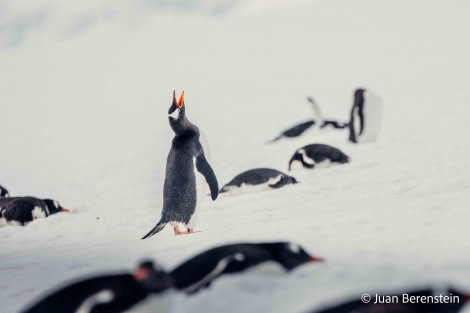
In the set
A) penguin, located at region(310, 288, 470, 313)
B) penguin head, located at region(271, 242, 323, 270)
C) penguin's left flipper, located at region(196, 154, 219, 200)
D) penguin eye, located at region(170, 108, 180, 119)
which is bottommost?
penguin, located at region(310, 288, 470, 313)

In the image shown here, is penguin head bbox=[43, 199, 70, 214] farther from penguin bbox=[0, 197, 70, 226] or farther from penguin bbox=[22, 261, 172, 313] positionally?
penguin bbox=[22, 261, 172, 313]

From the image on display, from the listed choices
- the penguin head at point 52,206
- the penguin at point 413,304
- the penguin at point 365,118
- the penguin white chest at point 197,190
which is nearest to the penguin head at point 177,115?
the penguin white chest at point 197,190

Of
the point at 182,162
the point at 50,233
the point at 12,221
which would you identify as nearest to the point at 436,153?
the point at 182,162

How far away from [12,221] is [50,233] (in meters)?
1.28

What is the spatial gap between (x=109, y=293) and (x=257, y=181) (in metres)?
4.56

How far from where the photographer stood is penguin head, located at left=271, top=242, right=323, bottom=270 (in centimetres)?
275

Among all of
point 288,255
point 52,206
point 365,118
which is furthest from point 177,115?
point 365,118

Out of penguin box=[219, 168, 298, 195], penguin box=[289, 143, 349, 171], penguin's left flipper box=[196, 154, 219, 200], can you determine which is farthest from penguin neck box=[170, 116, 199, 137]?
penguin box=[289, 143, 349, 171]

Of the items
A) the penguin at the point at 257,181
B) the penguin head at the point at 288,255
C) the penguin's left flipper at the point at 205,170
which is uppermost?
the penguin's left flipper at the point at 205,170

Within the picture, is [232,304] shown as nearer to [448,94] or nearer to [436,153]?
[436,153]

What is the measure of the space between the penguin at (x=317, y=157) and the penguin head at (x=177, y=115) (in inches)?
120

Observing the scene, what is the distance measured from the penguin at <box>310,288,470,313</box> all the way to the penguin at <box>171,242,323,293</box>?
19.7 inches

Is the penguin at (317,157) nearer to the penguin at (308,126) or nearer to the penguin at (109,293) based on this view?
the penguin at (308,126)
